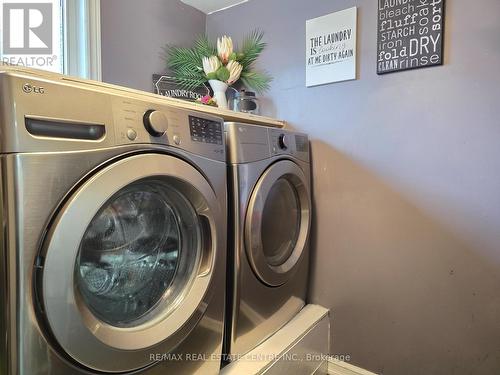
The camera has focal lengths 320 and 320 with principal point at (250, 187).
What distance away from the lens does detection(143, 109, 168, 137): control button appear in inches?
28.9

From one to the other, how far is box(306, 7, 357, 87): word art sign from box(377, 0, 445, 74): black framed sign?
0.12 m

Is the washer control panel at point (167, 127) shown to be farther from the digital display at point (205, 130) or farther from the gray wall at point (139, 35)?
the gray wall at point (139, 35)

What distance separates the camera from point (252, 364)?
104cm

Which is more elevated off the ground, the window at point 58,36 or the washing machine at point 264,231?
the window at point 58,36

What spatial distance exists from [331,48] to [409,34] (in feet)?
1.03

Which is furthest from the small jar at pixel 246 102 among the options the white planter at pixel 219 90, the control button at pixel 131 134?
the control button at pixel 131 134

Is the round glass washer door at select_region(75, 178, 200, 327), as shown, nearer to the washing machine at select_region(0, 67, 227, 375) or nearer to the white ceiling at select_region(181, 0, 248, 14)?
the washing machine at select_region(0, 67, 227, 375)

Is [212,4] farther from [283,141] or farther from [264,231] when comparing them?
[264,231]

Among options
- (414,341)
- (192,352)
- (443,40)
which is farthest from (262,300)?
(443,40)

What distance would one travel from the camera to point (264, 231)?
121 centimetres

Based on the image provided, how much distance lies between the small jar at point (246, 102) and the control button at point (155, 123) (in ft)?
2.74

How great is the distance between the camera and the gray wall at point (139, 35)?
141cm

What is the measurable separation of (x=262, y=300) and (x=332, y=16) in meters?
1.23

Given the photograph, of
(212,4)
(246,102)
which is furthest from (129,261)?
(212,4)
